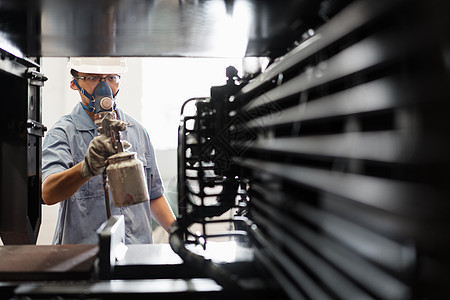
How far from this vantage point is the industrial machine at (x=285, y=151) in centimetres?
31

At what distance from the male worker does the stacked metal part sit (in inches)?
49.0

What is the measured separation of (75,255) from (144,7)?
677 millimetres

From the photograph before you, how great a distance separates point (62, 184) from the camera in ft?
5.65

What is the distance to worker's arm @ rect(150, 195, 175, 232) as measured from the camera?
7.27 ft

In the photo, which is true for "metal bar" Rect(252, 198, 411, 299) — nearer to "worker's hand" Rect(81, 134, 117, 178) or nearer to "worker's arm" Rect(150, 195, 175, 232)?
"worker's hand" Rect(81, 134, 117, 178)

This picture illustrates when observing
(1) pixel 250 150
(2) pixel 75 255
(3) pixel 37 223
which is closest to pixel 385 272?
(1) pixel 250 150

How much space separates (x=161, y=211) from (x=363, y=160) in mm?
1969

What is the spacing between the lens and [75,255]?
100 cm

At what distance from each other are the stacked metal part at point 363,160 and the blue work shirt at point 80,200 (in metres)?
1.47

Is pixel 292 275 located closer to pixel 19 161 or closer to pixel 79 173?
pixel 19 161

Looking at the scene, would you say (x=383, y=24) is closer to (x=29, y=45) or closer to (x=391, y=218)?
(x=391, y=218)

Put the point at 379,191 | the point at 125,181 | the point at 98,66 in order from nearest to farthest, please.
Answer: the point at 379,191 < the point at 125,181 < the point at 98,66

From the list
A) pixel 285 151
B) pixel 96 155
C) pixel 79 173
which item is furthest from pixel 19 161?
pixel 285 151

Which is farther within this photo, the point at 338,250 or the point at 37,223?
the point at 37,223
